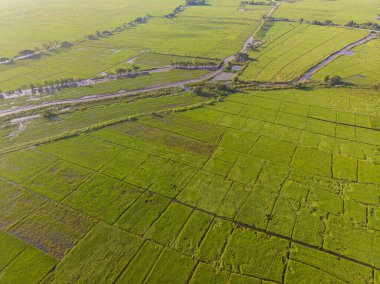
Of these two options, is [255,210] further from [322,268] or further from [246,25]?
[246,25]

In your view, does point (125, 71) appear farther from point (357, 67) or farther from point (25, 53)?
point (357, 67)

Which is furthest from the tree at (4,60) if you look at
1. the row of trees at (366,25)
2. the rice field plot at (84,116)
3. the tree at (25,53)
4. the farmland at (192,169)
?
the row of trees at (366,25)

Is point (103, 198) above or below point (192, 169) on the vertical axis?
below

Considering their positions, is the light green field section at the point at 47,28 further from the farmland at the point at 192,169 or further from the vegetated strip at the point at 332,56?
the vegetated strip at the point at 332,56

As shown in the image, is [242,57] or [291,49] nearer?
[242,57]

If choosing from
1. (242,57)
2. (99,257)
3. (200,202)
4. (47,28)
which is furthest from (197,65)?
(47,28)

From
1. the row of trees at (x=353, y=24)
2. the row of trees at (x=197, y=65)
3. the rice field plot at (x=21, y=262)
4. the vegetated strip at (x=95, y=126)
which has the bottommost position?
the rice field plot at (x=21, y=262)
